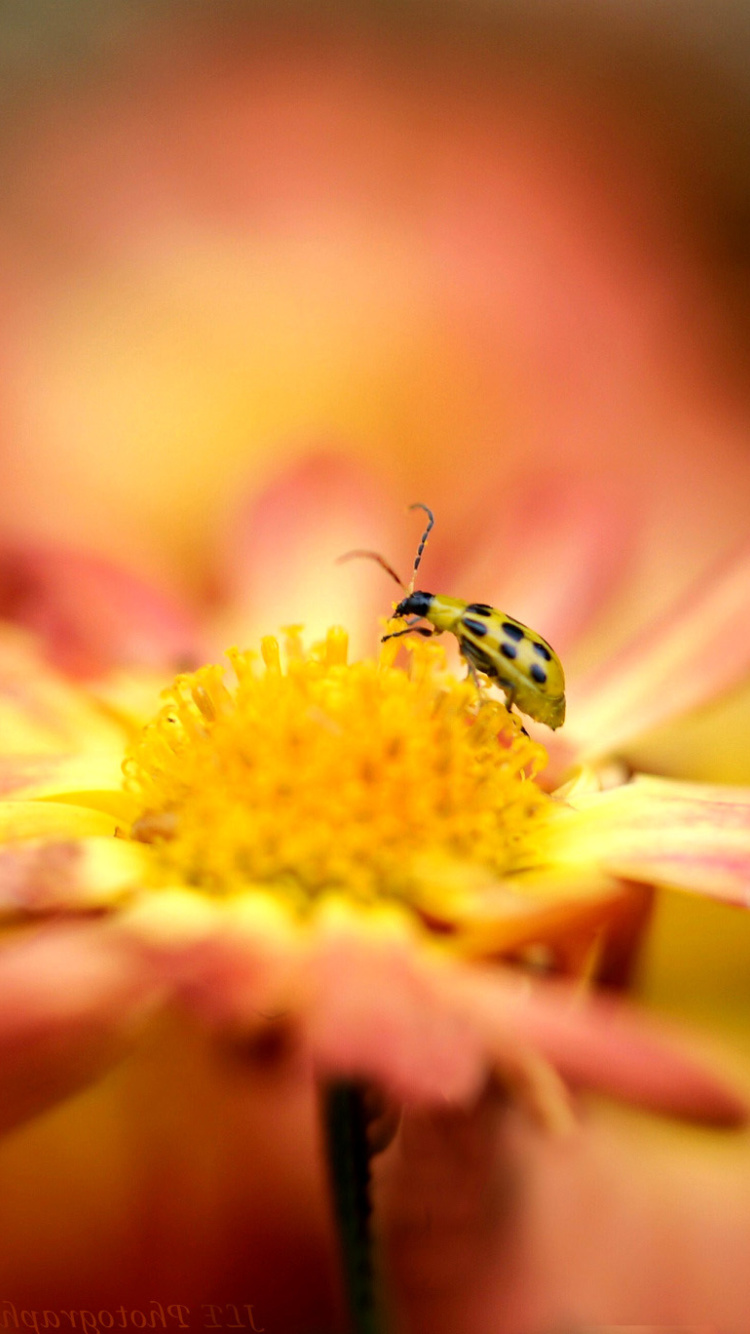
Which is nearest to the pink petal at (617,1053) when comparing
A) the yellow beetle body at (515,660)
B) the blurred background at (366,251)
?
the yellow beetle body at (515,660)

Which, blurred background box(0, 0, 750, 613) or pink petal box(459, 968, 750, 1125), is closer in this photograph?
pink petal box(459, 968, 750, 1125)

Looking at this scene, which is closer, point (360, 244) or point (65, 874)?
point (65, 874)

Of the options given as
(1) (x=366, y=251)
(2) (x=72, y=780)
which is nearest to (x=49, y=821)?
(2) (x=72, y=780)

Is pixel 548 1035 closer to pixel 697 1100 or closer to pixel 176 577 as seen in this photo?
pixel 697 1100

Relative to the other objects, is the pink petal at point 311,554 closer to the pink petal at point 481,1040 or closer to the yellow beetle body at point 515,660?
the yellow beetle body at point 515,660

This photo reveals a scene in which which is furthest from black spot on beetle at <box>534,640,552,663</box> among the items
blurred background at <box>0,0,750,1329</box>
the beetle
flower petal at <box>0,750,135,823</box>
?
blurred background at <box>0,0,750,1329</box>

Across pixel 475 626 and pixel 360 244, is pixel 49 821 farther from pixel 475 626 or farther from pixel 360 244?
pixel 360 244

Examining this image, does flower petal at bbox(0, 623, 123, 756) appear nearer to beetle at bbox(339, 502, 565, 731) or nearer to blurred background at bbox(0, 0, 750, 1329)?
beetle at bbox(339, 502, 565, 731)
